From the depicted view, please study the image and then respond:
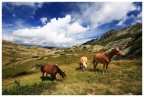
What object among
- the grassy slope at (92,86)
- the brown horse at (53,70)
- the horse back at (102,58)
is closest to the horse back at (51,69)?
the brown horse at (53,70)

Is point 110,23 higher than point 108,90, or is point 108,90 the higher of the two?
point 110,23

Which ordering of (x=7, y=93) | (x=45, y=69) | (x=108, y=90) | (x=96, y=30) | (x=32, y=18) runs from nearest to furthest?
(x=108, y=90) < (x=7, y=93) < (x=45, y=69) < (x=32, y=18) < (x=96, y=30)

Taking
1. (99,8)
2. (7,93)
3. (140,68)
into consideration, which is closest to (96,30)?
(99,8)

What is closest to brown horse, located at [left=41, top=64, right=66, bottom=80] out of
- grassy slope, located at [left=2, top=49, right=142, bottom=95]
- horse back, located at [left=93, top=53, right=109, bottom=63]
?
grassy slope, located at [left=2, top=49, right=142, bottom=95]

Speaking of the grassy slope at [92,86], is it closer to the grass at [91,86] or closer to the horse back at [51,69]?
the grass at [91,86]

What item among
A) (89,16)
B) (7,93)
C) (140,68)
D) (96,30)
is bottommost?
(7,93)

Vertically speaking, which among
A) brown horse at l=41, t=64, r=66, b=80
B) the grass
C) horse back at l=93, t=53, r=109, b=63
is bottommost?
the grass

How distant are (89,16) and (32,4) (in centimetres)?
791

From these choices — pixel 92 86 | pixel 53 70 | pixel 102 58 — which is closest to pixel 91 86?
pixel 92 86

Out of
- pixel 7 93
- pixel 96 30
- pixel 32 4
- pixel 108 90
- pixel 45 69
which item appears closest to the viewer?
pixel 108 90

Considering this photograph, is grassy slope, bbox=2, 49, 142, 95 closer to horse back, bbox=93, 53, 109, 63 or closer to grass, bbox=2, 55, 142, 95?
grass, bbox=2, 55, 142, 95

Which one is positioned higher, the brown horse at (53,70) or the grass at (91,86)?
the brown horse at (53,70)

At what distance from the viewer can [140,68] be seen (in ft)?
71.3

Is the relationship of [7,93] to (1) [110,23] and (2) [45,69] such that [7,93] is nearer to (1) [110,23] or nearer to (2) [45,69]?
(2) [45,69]
